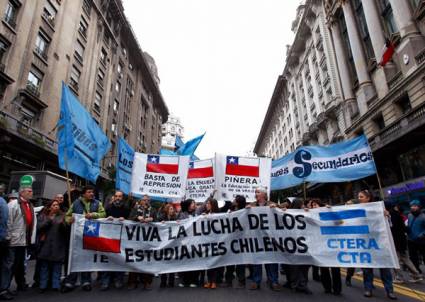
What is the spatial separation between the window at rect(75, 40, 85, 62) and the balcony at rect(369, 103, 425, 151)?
25112 millimetres

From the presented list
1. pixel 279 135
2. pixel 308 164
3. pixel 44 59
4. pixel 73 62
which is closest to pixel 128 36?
pixel 73 62

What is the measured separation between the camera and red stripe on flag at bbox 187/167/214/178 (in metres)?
8.63

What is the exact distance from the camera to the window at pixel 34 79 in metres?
19.9

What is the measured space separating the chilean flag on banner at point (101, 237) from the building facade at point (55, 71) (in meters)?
4.28

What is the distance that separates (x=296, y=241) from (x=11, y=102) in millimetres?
18932

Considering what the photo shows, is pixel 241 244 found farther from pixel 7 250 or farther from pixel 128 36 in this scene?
pixel 128 36

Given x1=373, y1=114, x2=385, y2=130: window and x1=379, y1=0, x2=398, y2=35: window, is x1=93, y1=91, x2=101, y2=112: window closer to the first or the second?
x1=373, y1=114, x2=385, y2=130: window

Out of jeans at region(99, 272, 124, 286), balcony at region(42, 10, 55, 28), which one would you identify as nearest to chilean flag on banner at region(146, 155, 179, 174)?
jeans at region(99, 272, 124, 286)

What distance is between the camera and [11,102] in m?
17.7

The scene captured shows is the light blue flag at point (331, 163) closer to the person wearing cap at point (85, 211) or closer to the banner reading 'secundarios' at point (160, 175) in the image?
the banner reading 'secundarios' at point (160, 175)

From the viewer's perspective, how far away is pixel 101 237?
578cm

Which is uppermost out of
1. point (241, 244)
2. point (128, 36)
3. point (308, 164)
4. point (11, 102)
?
point (128, 36)

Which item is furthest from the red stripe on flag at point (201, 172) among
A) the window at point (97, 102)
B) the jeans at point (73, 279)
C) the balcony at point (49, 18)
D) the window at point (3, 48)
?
the window at point (97, 102)

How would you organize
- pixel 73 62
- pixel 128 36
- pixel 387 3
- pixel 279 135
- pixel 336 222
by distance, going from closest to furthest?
1. pixel 336 222
2. pixel 387 3
3. pixel 73 62
4. pixel 128 36
5. pixel 279 135
